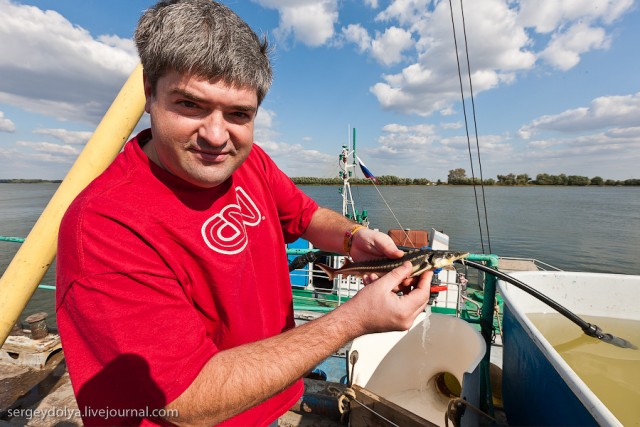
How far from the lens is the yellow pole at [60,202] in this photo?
196 cm

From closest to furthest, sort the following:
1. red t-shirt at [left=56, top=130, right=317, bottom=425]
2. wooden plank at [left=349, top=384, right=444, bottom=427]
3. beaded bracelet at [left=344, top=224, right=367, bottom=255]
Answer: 1. red t-shirt at [left=56, top=130, right=317, bottom=425]
2. wooden plank at [left=349, top=384, right=444, bottom=427]
3. beaded bracelet at [left=344, top=224, right=367, bottom=255]

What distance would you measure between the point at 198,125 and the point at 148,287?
73 cm

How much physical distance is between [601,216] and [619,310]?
6008 cm

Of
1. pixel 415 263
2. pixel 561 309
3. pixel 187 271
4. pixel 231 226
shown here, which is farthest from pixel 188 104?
pixel 561 309

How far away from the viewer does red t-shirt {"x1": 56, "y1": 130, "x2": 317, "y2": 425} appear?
1085mm

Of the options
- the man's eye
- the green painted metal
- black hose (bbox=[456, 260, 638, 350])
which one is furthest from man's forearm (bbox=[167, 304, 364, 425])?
the green painted metal

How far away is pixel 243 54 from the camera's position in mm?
1448

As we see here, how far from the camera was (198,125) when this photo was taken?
1.45m

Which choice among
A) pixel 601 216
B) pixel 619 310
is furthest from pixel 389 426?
pixel 601 216

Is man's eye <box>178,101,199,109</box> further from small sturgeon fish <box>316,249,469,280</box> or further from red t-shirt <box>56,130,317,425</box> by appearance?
small sturgeon fish <box>316,249,469,280</box>

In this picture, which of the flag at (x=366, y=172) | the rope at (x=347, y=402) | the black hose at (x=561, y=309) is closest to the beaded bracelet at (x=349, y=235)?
the black hose at (x=561, y=309)

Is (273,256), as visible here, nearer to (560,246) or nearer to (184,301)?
(184,301)

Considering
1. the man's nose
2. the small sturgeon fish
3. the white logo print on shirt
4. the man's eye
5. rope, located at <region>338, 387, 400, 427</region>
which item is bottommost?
rope, located at <region>338, 387, 400, 427</region>

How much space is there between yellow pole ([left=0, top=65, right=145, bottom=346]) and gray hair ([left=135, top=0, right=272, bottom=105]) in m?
0.71
